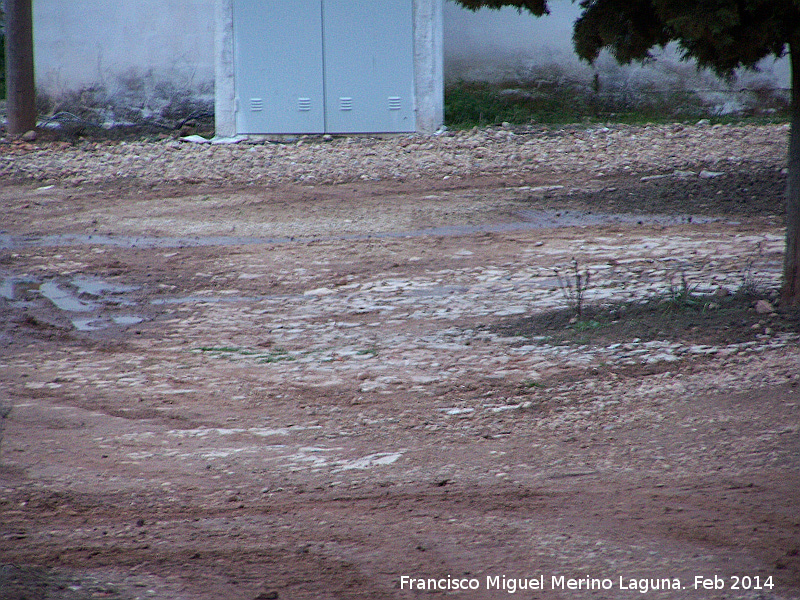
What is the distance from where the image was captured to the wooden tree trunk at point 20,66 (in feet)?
35.8

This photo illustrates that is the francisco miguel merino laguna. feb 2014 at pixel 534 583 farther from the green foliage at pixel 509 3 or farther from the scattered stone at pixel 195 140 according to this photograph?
the scattered stone at pixel 195 140

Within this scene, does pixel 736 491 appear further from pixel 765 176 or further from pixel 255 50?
pixel 255 50

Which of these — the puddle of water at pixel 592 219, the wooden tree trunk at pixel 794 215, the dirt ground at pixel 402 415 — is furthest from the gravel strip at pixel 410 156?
the wooden tree trunk at pixel 794 215

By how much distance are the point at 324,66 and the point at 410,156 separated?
7.92 feet

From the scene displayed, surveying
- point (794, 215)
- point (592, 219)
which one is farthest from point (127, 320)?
point (592, 219)

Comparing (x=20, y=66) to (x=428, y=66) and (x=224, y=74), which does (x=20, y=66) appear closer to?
(x=224, y=74)

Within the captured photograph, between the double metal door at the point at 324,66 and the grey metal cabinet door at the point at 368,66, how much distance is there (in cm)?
1

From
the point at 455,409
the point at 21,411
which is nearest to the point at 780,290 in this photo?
the point at 455,409

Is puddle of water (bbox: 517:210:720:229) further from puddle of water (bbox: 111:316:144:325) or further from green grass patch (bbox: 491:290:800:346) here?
puddle of water (bbox: 111:316:144:325)

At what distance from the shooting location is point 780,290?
4.36 meters

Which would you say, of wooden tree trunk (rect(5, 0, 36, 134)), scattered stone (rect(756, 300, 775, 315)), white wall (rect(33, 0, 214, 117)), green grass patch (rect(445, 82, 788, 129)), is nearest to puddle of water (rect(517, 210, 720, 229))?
scattered stone (rect(756, 300, 775, 315))

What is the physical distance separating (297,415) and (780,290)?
100 inches

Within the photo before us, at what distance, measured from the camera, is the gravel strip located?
9133 millimetres

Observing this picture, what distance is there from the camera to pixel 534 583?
2.28m
